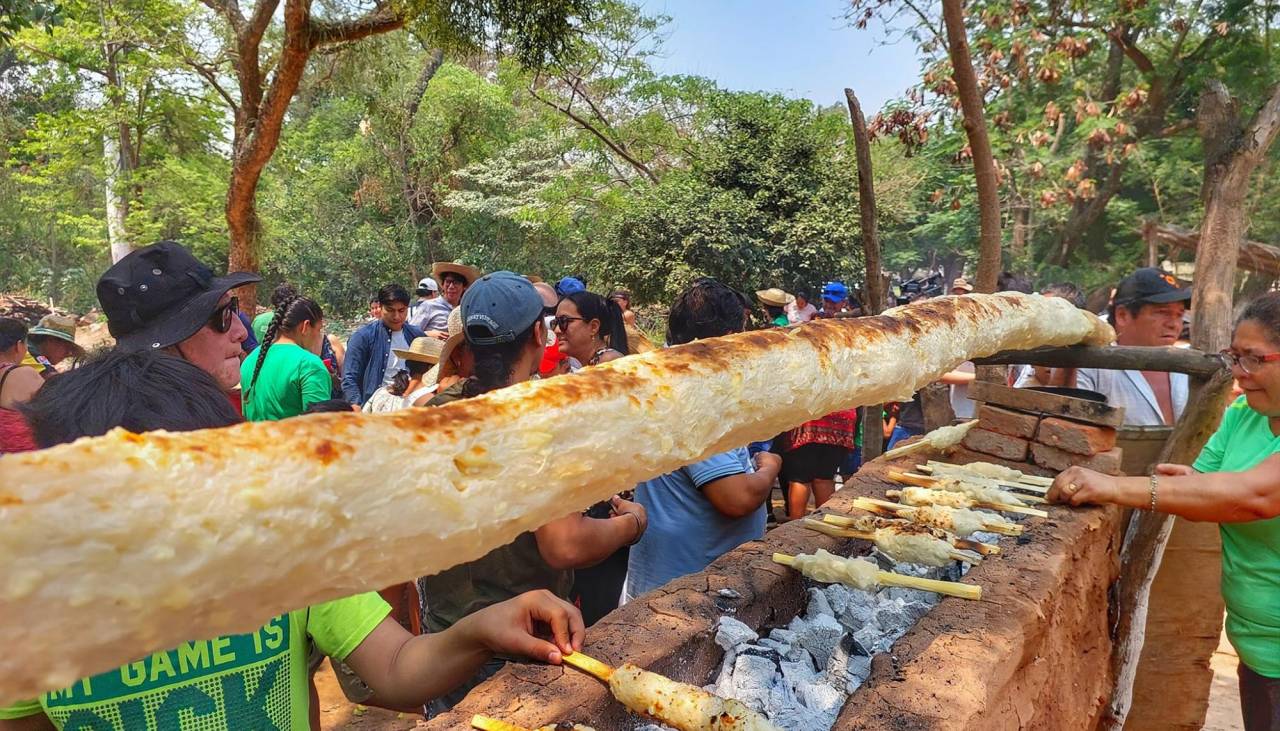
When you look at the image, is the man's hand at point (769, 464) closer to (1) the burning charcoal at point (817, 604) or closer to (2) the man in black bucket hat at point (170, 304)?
(1) the burning charcoal at point (817, 604)

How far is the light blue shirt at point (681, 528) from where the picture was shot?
2.81 metres

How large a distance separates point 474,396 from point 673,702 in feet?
3.15

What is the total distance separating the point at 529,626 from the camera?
1.58 m

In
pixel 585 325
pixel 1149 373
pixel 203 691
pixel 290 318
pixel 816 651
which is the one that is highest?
pixel 290 318

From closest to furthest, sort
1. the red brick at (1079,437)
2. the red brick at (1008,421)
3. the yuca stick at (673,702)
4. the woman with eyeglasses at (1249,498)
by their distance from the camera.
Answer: the yuca stick at (673,702) → the woman with eyeglasses at (1249,498) → the red brick at (1079,437) → the red brick at (1008,421)

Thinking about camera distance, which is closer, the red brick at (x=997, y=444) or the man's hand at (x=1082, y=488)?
the man's hand at (x=1082, y=488)

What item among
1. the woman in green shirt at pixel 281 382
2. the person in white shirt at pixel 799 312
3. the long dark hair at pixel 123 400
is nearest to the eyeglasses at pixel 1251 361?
the long dark hair at pixel 123 400

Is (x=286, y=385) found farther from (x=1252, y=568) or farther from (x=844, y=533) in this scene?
(x=1252, y=568)

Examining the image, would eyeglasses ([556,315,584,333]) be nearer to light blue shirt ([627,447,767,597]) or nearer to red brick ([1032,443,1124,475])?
light blue shirt ([627,447,767,597])

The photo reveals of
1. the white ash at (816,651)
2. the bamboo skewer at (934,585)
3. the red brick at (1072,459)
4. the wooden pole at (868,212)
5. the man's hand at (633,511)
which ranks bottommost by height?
the white ash at (816,651)

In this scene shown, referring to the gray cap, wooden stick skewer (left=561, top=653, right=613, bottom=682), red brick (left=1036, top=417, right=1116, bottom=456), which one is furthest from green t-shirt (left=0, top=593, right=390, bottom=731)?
red brick (left=1036, top=417, right=1116, bottom=456)

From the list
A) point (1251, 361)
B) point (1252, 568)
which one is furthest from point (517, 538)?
point (1252, 568)

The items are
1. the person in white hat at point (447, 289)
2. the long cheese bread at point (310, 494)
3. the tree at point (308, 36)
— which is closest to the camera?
the long cheese bread at point (310, 494)

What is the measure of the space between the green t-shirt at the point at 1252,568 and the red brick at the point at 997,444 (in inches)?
34.4
